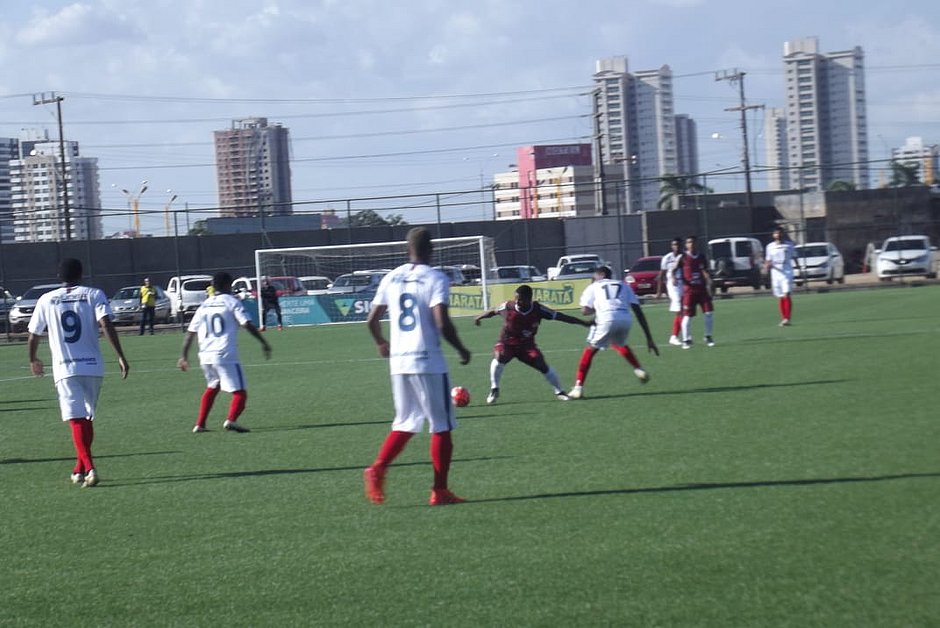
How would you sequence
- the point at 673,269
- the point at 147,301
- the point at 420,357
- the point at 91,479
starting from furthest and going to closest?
the point at 147,301
the point at 673,269
the point at 91,479
the point at 420,357

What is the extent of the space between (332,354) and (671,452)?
1596 centimetres

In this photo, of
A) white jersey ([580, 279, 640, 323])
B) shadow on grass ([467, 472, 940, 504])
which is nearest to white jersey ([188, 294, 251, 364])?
white jersey ([580, 279, 640, 323])

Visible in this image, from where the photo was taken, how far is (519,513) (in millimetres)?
7719

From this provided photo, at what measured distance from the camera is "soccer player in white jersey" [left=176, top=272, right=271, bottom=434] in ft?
42.3

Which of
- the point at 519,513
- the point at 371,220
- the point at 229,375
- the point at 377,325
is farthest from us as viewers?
the point at 371,220

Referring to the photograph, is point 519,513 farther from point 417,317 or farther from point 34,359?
point 34,359

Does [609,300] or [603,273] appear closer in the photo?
[609,300]

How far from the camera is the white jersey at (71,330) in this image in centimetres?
989

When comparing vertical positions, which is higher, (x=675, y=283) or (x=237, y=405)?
(x=675, y=283)

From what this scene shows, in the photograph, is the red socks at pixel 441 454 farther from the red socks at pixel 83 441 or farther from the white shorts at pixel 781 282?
the white shorts at pixel 781 282

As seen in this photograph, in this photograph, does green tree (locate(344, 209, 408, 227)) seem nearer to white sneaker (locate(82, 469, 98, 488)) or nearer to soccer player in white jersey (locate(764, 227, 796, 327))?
soccer player in white jersey (locate(764, 227, 796, 327))

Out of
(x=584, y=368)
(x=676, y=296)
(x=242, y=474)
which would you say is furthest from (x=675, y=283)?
(x=242, y=474)

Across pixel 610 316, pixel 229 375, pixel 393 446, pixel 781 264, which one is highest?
pixel 781 264

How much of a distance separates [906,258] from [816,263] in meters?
3.24
